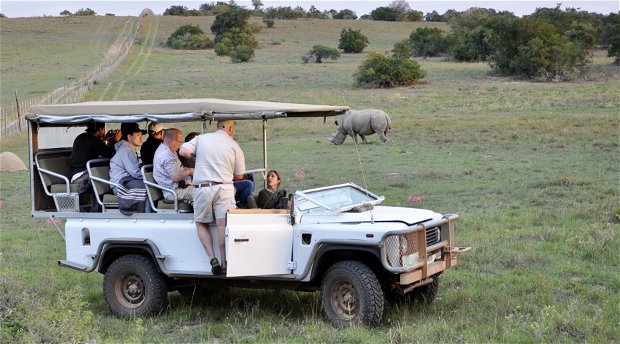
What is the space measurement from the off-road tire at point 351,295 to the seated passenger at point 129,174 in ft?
7.38

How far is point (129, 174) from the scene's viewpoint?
390 inches

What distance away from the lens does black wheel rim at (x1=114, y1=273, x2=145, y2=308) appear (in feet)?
31.8

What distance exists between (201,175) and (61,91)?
116 feet

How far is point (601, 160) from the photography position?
2066 centimetres

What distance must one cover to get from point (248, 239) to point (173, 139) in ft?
5.25

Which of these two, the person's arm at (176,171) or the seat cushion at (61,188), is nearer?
the person's arm at (176,171)

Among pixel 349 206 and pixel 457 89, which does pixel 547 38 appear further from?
pixel 349 206

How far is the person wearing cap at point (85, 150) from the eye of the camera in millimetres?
10250

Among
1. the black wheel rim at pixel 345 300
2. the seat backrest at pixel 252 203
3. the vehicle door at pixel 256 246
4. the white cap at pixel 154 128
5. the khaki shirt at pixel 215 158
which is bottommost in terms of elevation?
the black wheel rim at pixel 345 300

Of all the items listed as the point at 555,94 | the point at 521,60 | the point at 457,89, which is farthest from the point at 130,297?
the point at 521,60

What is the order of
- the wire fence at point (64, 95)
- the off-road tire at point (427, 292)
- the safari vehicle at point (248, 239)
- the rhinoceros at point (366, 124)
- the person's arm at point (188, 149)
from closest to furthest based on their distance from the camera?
the safari vehicle at point (248, 239) < the person's arm at point (188, 149) < the off-road tire at point (427, 292) < the rhinoceros at point (366, 124) < the wire fence at point (64, 95)

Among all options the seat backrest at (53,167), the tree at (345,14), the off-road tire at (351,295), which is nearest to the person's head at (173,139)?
the seat backrest at (53,167)

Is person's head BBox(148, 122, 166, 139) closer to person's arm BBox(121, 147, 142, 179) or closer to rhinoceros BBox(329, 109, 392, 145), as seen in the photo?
person's arm BBox(121, 147, 142, 179)

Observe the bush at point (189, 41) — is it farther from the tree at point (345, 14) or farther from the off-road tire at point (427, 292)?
the off-road tire at point (427, 292)
